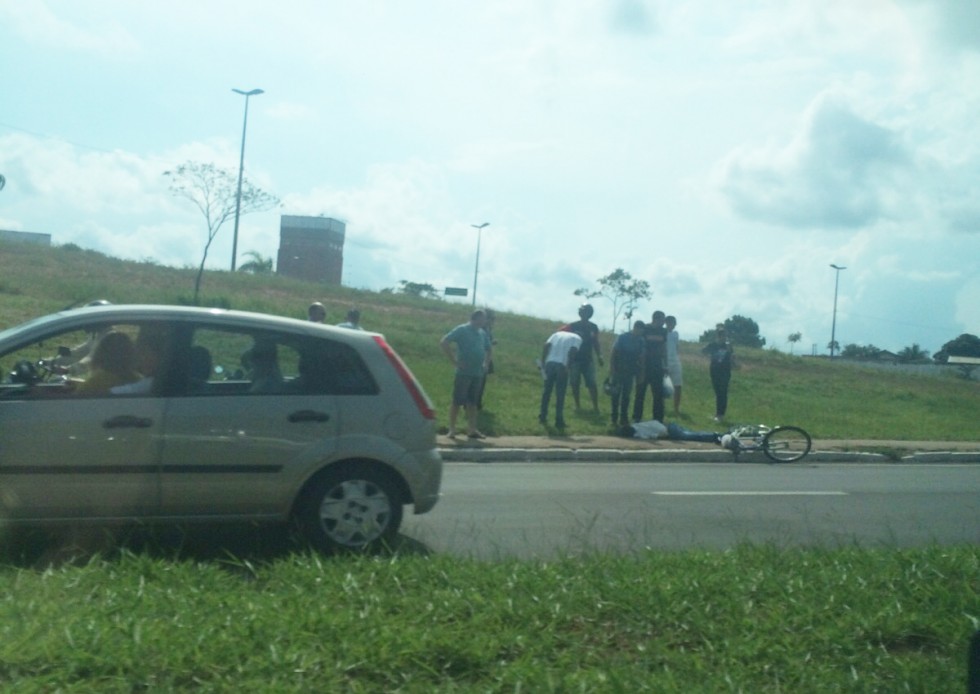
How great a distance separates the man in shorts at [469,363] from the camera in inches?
600

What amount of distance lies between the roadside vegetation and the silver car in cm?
34

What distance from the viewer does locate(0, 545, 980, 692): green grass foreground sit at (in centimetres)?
480

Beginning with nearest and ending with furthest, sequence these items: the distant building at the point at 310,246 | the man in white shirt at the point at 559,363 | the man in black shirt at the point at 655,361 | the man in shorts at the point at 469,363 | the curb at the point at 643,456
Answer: the curb at the point at 643,456
the man in shorts at the point at 469,363
the man in white shirt at the point at 559,363
the man in black shirt at the point at 655,361
the distant building at the point at 310,246

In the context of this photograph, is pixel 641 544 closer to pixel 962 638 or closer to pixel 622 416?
pixel 962 638

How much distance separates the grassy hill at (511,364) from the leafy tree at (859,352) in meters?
23.2

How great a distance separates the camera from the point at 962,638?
5.61 metres

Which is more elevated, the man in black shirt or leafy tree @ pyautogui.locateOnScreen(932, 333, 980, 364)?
leafy tree @ pyautogui.locateOnScreen(932, 333, 980, 364)

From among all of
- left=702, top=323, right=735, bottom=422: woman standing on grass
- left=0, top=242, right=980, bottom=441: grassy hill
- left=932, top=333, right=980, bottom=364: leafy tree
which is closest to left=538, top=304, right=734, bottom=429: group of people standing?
left=0, top=242, right=980, bottom=441: grassy hill

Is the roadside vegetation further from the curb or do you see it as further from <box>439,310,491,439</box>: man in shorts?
<box>439,310,491,439</box>: man in shorts

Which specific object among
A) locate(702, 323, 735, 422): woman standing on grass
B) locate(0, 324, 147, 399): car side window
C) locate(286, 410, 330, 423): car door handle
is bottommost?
locate(286, 410, 330, 423): car door handle

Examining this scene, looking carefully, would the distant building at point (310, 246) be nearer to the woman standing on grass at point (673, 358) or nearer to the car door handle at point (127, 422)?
the woman standing on grass at point (673, 358)

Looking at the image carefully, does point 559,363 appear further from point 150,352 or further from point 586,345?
point 150,352

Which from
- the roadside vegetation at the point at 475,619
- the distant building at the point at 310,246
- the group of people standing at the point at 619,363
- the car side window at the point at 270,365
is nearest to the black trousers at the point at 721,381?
the group of people standing at the point at 619,363

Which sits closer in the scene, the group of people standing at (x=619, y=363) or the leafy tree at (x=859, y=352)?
the group of people standing at (x=619, y=363)
